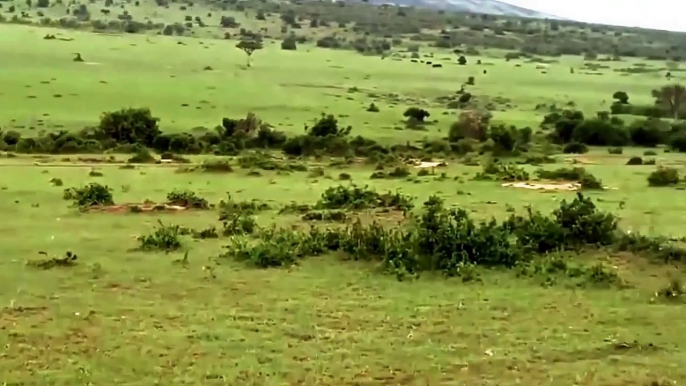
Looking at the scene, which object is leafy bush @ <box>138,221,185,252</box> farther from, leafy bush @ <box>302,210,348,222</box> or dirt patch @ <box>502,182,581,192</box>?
dirt patch @ <box>502,182,581,192</box>

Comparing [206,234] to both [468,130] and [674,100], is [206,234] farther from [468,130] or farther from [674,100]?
[674,100]

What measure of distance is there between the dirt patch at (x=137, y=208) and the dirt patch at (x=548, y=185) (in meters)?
8.84

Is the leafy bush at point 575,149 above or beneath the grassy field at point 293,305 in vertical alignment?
beneath

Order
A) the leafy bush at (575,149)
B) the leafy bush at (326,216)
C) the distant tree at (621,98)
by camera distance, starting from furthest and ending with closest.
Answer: the distant tree at (621,98) → the leafy bush at (575,149) → the leafy bush at (326,216)

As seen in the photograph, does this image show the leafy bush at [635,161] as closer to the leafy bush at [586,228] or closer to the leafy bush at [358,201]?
the leafy bush at [358,201]

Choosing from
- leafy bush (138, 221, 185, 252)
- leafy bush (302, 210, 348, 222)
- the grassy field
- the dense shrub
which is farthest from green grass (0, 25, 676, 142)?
leafy bush (138, 221, 185, 252)

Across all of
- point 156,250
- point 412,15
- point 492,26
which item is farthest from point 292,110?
point 412,15

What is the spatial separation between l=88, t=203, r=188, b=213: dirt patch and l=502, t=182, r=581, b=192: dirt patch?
8837 millimetres

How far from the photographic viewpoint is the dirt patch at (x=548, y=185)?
23.8m

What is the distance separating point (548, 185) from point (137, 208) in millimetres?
10759

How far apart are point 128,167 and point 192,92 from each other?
1759 centimetres

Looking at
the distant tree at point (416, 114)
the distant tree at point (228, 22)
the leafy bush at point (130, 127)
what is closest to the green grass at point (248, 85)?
the distant tree at point (416, 114)

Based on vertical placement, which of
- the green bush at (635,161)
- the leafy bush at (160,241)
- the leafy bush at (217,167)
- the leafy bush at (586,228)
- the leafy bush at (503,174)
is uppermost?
the leafy bush at (586,228)

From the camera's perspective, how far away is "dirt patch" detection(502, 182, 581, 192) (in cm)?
2383
